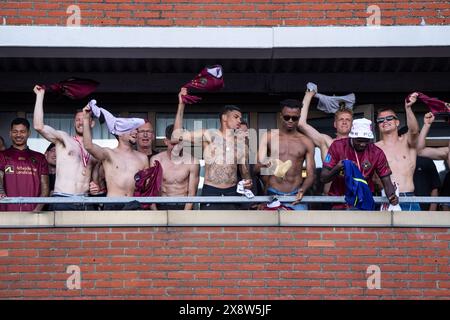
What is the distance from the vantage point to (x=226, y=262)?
14914 millimetres

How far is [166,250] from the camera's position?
14.9 m

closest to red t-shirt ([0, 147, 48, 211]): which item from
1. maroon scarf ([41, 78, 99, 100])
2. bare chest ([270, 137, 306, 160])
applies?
maroon scarf ([41, 78, 99, 100])

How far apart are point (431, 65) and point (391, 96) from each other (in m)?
0.83

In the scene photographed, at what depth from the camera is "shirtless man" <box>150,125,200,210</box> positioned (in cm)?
1558

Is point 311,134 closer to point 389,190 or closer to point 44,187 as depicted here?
point 389,190

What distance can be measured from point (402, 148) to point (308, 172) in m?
1.19

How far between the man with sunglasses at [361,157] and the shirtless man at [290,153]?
0.57m

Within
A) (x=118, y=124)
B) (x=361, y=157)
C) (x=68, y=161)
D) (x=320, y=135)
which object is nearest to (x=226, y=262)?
(x=361, y=157)

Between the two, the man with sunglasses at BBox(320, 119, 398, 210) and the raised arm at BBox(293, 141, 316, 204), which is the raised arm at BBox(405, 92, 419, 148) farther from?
the raised arm at BBox(293, 141, 316, 204)

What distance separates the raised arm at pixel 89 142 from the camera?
50.2 ft

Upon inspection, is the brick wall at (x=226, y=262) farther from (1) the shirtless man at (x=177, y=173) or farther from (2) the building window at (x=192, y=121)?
(2) the building window at (x=192, y=121)

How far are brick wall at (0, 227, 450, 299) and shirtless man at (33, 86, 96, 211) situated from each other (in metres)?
0.69

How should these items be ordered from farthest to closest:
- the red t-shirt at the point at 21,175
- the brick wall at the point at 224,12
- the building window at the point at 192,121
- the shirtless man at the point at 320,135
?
1. the building window at the point at 192,121
2. the brick wall at the point at 224,12
3. the shirtless man at the point at 320,135
4. the red t-shirt at the point at 21,175

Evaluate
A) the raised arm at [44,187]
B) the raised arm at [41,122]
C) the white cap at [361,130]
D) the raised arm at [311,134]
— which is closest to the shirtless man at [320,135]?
the raised arm at [311,134]
